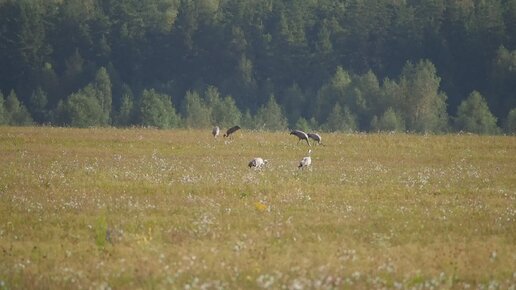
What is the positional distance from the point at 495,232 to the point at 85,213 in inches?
373

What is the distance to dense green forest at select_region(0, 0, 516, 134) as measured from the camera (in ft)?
417

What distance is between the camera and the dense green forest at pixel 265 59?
12706 cm

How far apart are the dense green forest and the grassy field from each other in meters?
80.4

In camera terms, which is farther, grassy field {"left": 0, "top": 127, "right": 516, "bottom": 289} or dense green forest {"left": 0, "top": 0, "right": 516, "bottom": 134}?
dense green forest {"left": 0, "top": 0, "right": 516, "bottom": 134}

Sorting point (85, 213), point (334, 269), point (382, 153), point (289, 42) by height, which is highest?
point (334, 269)

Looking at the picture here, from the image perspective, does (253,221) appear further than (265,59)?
No

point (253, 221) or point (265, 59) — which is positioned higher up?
point (253, 221)

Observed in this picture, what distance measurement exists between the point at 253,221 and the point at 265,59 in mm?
132892

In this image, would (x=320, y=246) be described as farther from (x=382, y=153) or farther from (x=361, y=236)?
(x=382, y=153)

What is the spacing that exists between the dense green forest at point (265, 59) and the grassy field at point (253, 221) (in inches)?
3166

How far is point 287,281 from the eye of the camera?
17906 millimetres

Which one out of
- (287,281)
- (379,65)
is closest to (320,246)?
(287,281)

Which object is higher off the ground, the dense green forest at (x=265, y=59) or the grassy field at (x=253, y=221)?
the grassy field at (x=253, y=221)

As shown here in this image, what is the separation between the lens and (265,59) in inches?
6147
